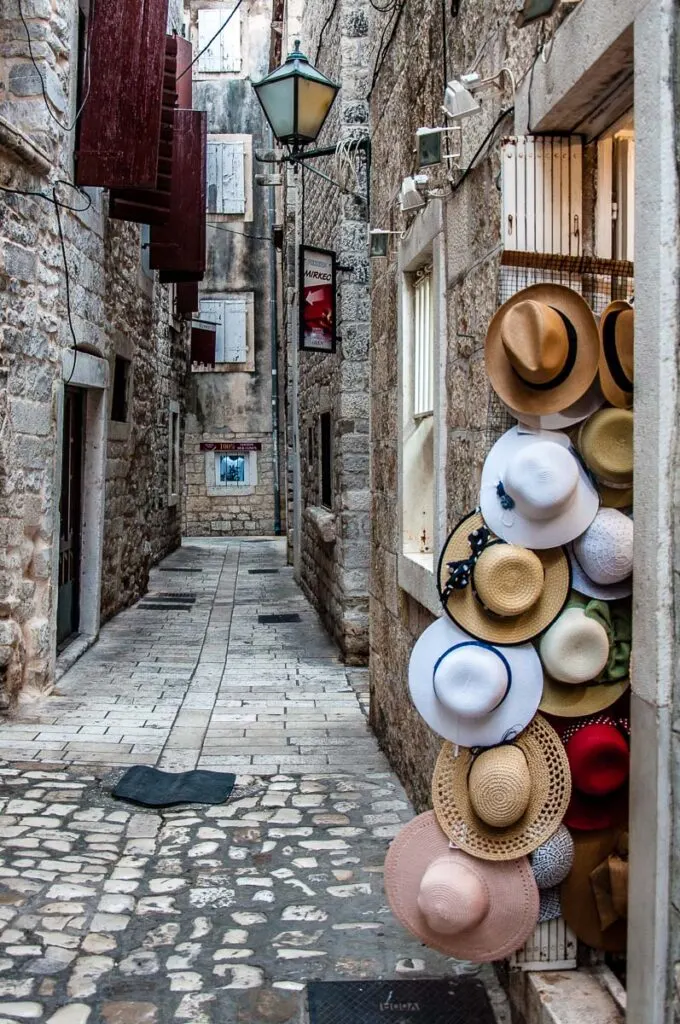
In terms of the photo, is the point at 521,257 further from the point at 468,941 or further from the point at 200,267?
the point at 200,267

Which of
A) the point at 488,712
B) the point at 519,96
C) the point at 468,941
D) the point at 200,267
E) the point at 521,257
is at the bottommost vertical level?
the point at 468,941

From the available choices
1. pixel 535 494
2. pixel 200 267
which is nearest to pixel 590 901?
pixel 535 494

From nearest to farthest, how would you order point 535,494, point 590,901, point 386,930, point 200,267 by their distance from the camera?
point 535,494, point 590,901, point 386,930, point 200,267

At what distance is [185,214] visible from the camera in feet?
34.2

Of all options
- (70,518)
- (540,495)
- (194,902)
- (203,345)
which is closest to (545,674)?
(540,495)

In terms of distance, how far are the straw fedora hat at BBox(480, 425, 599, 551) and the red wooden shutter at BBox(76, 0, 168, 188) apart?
550 centimetres

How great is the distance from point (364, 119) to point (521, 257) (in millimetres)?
5917

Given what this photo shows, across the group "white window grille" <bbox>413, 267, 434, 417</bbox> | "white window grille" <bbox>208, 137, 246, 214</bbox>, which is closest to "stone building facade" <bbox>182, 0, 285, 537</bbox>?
"white window grille" <bbox>208, 137, 246, 214</bbox>

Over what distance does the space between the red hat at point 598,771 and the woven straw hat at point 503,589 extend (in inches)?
10.9

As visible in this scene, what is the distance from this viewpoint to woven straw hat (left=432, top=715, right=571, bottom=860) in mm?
2539

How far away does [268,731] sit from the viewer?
20.3ft

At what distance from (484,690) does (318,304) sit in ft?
21.1

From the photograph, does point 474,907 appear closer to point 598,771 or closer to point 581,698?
point 598,771

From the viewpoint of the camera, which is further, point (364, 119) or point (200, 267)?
point (200, 267)
